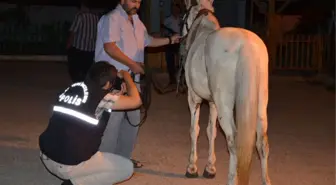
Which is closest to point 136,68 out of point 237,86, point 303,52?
point 237,86

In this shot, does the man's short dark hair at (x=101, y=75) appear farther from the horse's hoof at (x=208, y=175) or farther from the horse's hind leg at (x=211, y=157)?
the horse's hoof at (x=208, y=175)

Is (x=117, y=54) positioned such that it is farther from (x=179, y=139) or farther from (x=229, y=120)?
(x=179, y=139)

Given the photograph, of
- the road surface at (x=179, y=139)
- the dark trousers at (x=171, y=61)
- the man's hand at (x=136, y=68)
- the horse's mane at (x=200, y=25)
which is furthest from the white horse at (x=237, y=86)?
the dark trousers at (x=171, y=61)

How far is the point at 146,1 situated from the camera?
783 inches

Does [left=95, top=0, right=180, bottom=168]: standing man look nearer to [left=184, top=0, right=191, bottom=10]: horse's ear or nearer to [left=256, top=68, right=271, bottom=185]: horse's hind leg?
[left=184, top=0, right=191, bottom=10]: horse's ear

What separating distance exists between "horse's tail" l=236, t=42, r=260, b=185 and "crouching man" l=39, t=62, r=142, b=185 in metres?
1.06

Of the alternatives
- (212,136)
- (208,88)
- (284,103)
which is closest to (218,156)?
(212,136)

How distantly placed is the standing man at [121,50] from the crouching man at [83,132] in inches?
36.3

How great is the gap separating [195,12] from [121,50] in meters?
1.07

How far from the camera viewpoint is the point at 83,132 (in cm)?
545

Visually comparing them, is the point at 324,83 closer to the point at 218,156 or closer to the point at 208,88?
the point at 218,156

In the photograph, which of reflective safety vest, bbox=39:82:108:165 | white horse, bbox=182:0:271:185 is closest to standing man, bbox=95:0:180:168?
white horse, bbox=182:0:271:185

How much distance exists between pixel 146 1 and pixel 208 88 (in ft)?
45.0

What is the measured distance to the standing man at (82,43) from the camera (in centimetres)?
994
